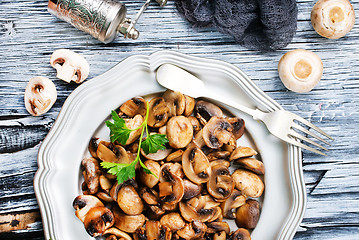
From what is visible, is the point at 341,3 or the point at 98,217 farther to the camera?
the point at 341,3

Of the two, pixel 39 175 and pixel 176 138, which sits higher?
pixel 176 138

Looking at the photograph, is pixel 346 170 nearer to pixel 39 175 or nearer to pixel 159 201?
pixel 159 201

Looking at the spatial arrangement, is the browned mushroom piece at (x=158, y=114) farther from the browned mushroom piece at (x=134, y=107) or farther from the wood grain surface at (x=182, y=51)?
the wood grain surface at (x=182, y=51)

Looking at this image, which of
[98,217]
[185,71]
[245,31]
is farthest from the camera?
[245,31]

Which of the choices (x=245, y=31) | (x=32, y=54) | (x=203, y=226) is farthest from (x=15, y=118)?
(x=245, y=31)

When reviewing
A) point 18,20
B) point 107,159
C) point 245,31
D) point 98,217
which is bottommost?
point 98,217

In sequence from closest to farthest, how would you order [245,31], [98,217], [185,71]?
[98,217], [185,71], [245,31]

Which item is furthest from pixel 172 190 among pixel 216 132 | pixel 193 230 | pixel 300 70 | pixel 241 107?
pixel 300 70
